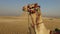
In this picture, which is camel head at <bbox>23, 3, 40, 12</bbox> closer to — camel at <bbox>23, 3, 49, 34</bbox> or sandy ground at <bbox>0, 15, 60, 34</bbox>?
camel at <bbox>23, 3, 49, 34</bbox>

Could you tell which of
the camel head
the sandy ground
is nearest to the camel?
the camel head

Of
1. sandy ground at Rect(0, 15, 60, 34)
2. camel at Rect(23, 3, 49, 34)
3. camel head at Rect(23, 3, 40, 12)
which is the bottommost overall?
sandy ground at Rect(0, 15, 60, 34)

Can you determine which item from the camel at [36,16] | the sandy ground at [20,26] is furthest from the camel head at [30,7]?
the sandy ground at [20,26]

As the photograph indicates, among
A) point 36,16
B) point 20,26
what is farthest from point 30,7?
point 20,26

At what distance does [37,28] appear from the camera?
140 cm

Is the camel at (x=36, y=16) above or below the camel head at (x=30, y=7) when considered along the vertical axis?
below

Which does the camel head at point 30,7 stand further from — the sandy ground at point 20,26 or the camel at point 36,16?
the sandy ground at point 20,26

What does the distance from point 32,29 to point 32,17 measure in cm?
10

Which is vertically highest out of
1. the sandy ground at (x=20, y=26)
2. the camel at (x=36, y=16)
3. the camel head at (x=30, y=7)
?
the camel head at (x=30, y=7)

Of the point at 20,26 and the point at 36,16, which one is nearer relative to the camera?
the point at 36,16

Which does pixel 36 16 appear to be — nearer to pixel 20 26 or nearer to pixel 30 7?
pixel 30 7

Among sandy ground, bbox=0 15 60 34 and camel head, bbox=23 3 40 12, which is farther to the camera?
sandy ground, bbox=0 15 60 34

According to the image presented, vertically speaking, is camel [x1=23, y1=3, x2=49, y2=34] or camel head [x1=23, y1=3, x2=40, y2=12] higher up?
camel head [x1=23, y1=3, x2=40, y2=12]

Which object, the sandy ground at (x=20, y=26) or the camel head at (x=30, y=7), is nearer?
the camel head at (x=30, y=7)
